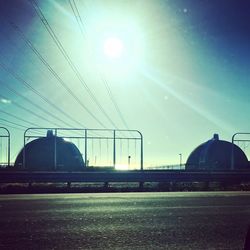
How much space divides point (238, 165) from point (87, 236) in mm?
40539

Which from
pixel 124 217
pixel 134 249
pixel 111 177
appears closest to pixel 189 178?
pixel 111 177

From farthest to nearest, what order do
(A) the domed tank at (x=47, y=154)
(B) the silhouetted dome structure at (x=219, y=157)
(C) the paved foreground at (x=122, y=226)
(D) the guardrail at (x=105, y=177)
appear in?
1. (B) the silhouetted dome structure at (x=219, y=157)
2. (A) the domed tank at (x=47, y=154)
3. (D) the guardrail at (x=105, y=177)
4. (C) the paved foreground at (x=122, y=226)

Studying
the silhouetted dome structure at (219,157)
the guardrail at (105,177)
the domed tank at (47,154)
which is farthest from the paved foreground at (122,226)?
the silhouetted dome structure at (219,157)

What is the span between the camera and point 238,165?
44.9m

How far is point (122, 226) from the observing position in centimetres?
724

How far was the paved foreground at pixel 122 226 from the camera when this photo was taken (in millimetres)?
5906

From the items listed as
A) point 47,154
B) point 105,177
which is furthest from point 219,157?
point 105,177

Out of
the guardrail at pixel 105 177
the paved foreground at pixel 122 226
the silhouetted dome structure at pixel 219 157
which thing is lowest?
the paved foreground at pixel 122 226

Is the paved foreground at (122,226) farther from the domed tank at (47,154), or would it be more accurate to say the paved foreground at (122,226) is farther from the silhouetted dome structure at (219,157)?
the silhouetted dome structure at (219,157)

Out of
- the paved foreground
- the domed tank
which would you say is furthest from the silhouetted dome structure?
the paved foreground

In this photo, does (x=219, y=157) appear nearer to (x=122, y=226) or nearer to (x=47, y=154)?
(x=47, y=154)

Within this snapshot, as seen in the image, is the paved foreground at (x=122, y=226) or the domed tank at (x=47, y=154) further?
the domed tank at (x=47, y=154)

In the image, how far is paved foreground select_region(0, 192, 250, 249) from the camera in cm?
591

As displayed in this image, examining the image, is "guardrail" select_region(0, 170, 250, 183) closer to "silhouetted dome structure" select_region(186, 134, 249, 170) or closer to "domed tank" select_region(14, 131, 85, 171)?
"domed tank" select_region(14, 131, 85, 171)
